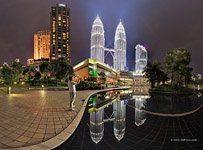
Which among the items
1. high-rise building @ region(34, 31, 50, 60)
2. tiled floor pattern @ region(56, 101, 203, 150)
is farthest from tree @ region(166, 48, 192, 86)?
high-rise building @ region(34, 31, 50, 60)

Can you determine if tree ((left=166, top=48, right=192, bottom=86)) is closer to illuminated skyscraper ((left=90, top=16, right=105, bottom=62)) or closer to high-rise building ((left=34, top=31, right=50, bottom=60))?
illuminated skyscraper ((left=90, top=16, right=105, bottom=62))

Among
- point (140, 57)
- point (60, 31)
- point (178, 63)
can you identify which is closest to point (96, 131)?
point (178, 63)

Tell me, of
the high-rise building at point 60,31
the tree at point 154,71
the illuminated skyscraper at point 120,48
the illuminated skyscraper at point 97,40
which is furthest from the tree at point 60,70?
the illuminated skyscraper at point 120,48

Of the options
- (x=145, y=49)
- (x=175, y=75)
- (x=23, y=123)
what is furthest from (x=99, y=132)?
(x=145, y=49)

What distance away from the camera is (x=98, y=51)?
15600cm

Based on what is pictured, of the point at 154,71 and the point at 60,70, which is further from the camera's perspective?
the point at 60,70

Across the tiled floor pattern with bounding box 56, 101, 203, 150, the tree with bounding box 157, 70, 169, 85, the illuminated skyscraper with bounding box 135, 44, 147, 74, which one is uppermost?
the illuminated skyscraper with bounding box 135, 44, 147, 74

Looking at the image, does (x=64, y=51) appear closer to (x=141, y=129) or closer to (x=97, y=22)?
(x=97, y=22)

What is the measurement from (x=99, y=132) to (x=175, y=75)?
2621 centimetres

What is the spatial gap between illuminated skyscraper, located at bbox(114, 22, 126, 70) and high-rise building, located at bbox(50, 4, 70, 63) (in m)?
58.2

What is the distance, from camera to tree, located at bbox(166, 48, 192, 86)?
2597 centimetres

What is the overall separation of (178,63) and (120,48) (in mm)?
151201

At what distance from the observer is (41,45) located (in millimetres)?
147125

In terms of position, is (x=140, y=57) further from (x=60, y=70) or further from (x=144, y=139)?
(x=144, y=139)
